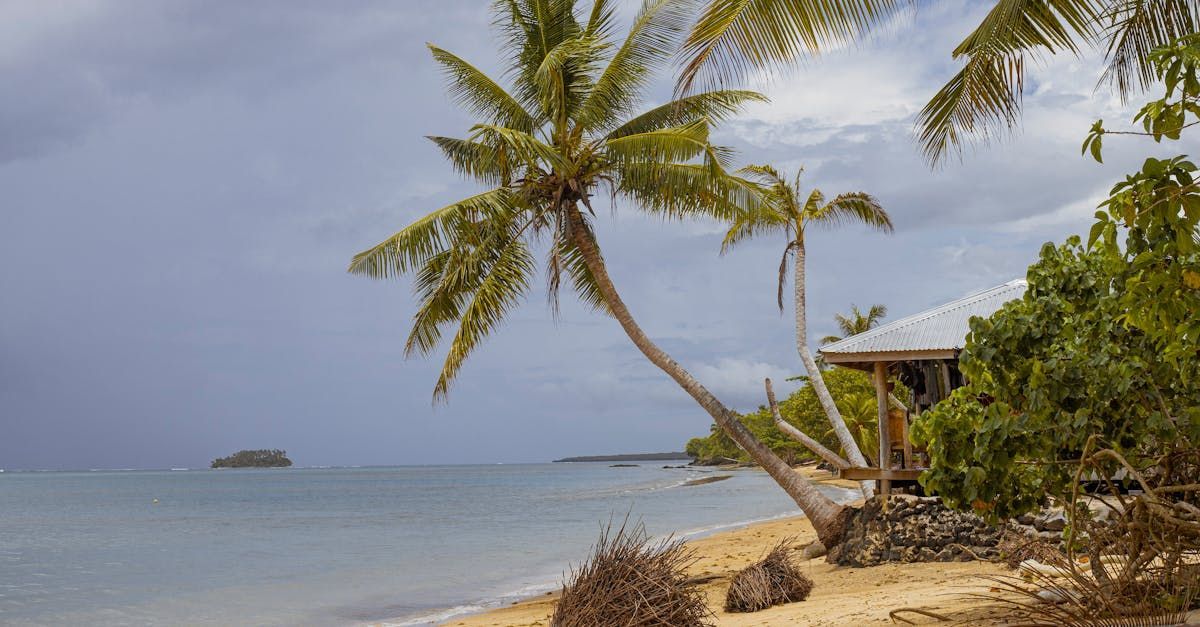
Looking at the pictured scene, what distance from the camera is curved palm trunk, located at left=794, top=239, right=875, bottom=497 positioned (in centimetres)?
1482

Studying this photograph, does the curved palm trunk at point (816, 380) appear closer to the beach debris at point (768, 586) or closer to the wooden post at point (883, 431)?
the wooden post at point (883, 431)

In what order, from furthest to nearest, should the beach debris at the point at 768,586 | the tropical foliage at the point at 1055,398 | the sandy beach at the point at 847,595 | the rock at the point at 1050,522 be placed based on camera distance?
the rock at the point at 1050,522
the beach debris at the point at 768,586
the sandy beach at the point at 847,595
the tropical foliage at the point at 1055,398

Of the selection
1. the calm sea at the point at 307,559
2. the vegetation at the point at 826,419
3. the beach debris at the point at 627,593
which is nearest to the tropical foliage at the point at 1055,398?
the beach debris at the point at 627,593

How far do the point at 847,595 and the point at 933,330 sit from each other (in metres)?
4.65

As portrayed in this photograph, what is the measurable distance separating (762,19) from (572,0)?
8.92 meters

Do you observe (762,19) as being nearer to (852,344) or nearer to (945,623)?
(945,623)

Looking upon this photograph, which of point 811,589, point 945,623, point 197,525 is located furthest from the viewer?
point 197,525

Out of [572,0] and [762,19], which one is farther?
[572,0]

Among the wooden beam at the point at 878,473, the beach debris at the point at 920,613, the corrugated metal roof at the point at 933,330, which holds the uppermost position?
the corrugated metal roof at the point at 933,330

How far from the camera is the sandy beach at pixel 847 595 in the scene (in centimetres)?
661

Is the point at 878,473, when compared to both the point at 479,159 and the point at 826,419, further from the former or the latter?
the point at 826,419

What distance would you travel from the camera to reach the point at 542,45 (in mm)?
14578

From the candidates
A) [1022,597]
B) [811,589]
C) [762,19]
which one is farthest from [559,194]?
[1022,597]

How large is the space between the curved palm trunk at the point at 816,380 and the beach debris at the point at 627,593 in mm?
8412
